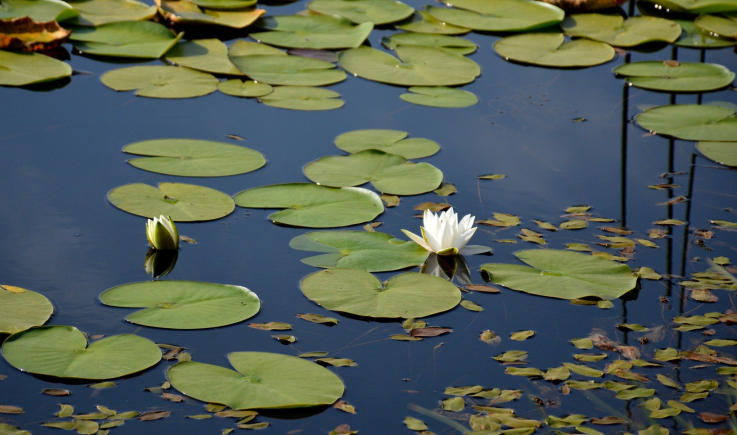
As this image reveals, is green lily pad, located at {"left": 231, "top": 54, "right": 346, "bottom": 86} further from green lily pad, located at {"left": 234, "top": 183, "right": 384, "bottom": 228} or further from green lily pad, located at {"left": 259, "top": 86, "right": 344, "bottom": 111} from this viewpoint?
green lily pad, located at {"left": 234, "top": 183, "right": 384, "bottom": 228}

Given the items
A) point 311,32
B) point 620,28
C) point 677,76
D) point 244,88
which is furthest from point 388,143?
point 620,28

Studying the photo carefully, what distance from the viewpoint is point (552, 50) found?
5.14 meters

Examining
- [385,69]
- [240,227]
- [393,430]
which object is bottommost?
[393,430]

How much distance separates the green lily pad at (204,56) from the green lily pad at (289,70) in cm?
8

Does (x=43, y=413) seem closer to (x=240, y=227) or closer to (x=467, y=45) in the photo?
(x=240, y=227)

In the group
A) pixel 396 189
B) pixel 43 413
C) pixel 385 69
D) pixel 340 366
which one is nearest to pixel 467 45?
pixel 385 69

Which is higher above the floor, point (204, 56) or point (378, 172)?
point (204, 56)

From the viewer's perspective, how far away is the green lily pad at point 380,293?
8.30 feet

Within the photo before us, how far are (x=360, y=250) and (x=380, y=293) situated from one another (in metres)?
0.31

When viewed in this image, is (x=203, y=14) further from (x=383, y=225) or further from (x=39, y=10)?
(x=383, y=225)

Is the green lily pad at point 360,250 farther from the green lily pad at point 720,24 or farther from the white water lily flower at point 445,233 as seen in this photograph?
the green lily pad at point 720,24

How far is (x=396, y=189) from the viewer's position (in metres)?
3.38

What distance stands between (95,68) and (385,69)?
1.88 metres

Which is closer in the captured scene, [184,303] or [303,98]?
[184,303]
